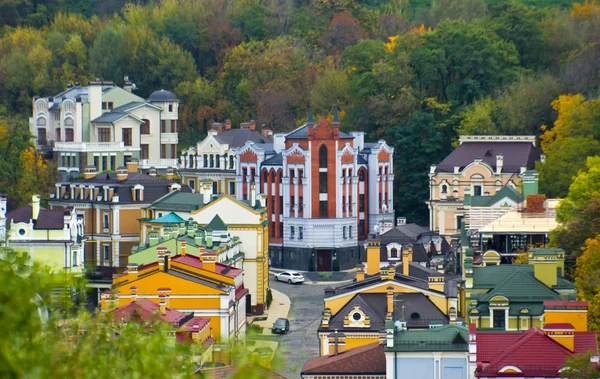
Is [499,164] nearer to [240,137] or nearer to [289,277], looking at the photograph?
[289,277]

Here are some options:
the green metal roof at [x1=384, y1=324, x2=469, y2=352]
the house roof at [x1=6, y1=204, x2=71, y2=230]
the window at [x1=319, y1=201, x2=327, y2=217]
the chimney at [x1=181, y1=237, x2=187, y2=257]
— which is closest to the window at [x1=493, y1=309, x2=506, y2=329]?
the green metal roof at [x1=384, y1=324, x2=469, y2=352]

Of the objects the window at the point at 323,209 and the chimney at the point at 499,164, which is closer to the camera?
the chimney at the point at 499,164

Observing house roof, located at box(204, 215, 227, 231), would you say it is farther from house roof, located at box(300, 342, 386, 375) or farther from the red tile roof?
house roof, located at box(300, 342, 386, 375)

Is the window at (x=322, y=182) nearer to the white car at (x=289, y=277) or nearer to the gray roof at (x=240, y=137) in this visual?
the white car at (x=289, y=277)

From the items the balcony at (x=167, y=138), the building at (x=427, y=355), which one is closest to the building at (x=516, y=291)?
the building at (x=427, y=355)

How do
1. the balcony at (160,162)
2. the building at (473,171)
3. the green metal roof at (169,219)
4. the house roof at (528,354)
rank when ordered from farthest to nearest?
the balcony at (160,162) → the building at (473,171) → the green metal roof at (169,219) → the house roof at (528,354)

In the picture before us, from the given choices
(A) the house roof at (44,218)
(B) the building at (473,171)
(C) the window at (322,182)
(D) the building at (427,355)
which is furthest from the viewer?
(C) the window at (322,182)

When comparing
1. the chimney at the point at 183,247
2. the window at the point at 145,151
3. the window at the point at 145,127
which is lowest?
the chimney at the point at 183,247
